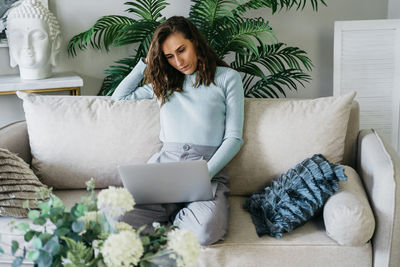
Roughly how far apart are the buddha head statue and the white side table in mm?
77

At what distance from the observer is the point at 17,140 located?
86.4 inches

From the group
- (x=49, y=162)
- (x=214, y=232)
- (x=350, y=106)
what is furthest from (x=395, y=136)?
(x=49, y=162)

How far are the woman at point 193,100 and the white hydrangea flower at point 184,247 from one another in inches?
36.6

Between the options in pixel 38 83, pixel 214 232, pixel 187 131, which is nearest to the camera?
pixel 214 232

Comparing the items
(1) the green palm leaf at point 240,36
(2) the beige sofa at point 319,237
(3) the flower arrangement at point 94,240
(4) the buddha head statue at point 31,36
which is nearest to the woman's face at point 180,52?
(2) the beige sofa at point 319,237

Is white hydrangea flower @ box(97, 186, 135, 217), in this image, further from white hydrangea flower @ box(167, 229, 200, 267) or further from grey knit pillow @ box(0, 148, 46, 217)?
grey knit pillow @ box(0, 148, 46, 217)

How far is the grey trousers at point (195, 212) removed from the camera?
1709mm

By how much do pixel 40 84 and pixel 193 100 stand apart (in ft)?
3.48

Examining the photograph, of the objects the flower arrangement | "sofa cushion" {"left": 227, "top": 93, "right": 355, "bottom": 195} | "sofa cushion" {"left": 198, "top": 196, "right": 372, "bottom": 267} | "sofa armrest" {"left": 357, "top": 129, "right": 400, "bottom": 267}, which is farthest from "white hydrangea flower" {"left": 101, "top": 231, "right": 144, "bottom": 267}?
"sofa cushion" {"left": 227, "top": 93, "right": 355, "bottom": 195}

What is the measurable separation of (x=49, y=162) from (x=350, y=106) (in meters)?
1.28

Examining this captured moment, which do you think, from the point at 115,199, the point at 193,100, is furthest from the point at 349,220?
the point at 115,199

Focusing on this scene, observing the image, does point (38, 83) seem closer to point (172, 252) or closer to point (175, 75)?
point (175, 75)

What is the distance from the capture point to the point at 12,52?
279 cm

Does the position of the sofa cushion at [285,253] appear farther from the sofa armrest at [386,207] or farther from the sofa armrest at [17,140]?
the sofa armrest at [17,140]
